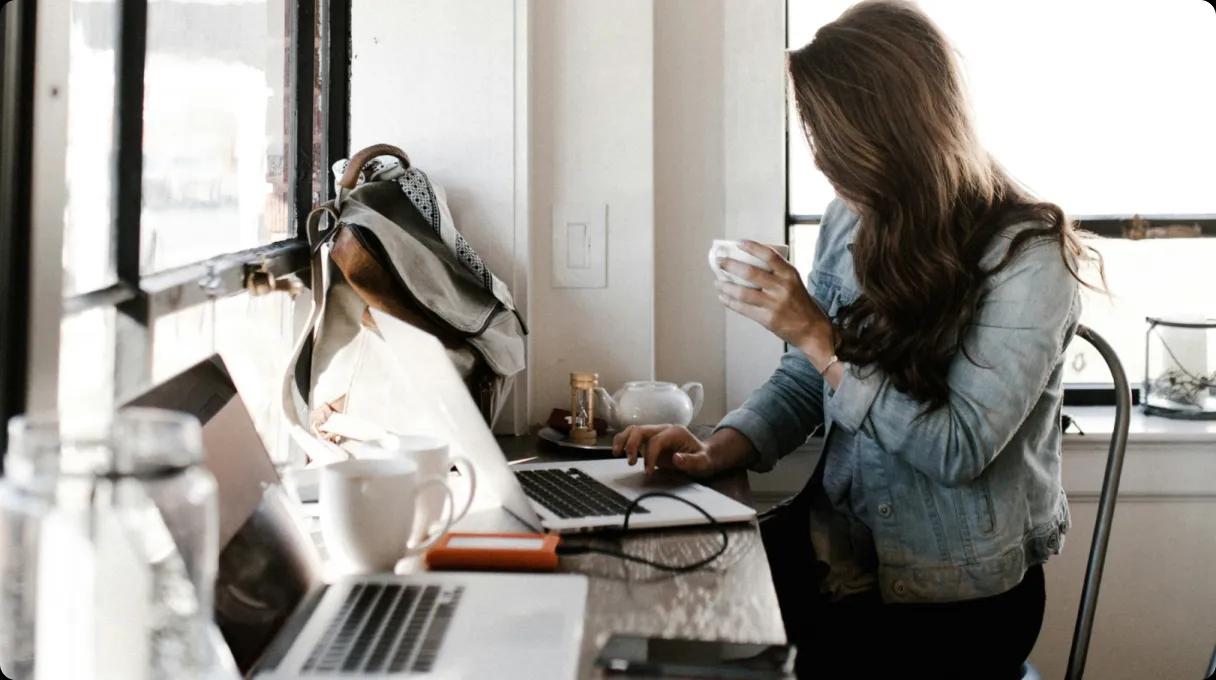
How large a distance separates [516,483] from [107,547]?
25.6 inches

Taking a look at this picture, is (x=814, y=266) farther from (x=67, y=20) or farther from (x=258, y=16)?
(x=67, y=20)

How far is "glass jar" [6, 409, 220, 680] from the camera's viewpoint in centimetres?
61

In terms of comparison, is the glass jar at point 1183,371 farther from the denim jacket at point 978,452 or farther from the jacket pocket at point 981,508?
the jacket pocket at point 981,508

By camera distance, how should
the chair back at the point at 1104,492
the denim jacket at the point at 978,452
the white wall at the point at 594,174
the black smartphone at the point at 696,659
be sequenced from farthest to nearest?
the white wall at the point at 594,174, the chair back at the point at 1104,492, the denim jacket at the point at 978,452, the black smartphone at the point at 696,659

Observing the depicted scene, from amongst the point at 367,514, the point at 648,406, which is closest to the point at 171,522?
the point at 367,514

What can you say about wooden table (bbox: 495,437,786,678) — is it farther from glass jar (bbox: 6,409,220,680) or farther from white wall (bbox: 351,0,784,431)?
white wall (bbox: 351,0,784,431)

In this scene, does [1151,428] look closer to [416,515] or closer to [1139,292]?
[1139,292]

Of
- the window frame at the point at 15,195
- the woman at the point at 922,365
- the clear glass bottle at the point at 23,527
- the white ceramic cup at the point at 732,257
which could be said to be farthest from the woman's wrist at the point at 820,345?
the clear glass bottle at the point at 23,527

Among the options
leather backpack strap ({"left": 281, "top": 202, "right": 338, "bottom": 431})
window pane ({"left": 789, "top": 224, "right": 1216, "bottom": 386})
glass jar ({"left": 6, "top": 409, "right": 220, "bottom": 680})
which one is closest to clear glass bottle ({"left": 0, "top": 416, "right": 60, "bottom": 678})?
glass jar ({"left": 6, "top": 409, "right": 220, "bottom": 680})

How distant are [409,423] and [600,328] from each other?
767mm

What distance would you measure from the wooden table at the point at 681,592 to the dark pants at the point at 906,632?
0.36 meters

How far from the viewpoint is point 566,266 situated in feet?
7.13

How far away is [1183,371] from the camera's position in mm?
2318

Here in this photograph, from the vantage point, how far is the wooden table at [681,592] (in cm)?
95
